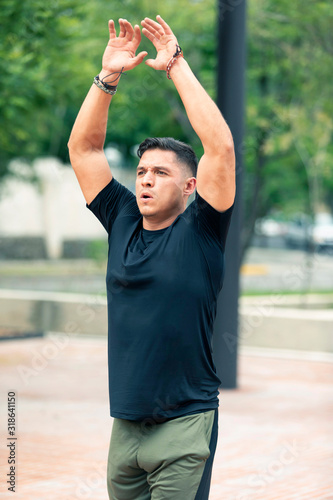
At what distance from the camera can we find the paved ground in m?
5.29

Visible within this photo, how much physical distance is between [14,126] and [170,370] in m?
11.6

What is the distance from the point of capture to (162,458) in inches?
97.8

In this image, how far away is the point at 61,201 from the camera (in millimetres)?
29594

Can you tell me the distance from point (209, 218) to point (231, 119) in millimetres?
5550

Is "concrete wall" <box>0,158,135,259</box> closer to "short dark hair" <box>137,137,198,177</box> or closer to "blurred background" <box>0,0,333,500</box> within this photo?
"blurred background" <box>0,0,333,500</box>

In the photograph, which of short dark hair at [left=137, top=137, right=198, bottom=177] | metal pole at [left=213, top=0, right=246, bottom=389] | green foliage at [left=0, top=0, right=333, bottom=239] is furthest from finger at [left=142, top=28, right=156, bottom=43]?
green foliage at [left=0, top=0, right=333, bottom=239]

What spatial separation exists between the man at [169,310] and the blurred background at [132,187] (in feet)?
8.78

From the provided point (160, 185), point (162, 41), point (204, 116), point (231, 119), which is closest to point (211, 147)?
point (204, 116)

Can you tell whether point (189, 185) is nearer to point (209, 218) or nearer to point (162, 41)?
point (209, 218)

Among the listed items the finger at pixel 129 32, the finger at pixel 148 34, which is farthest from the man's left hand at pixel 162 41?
the finger at pixel 129 32

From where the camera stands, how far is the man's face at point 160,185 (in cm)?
263

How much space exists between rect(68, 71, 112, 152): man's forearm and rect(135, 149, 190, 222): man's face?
0.21m

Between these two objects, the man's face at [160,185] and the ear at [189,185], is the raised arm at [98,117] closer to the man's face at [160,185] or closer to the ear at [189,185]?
the man's face at [160,185]

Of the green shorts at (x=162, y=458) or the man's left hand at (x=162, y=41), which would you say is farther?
the man's left hand at (x=162, y=41)
